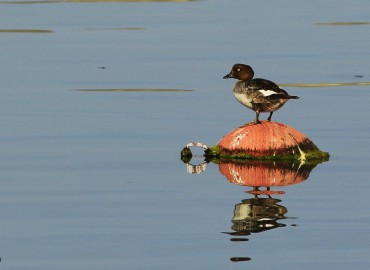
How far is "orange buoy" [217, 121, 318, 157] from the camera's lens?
15602mm

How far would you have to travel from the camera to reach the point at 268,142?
15625 mm

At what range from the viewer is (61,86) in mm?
20172

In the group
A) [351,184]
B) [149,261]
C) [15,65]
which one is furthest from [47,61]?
[149,261]

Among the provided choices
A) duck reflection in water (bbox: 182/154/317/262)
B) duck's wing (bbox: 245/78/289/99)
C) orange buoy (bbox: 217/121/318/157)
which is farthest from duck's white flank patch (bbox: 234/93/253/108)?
duck reflection in water (bbox: 182/154/317/262)

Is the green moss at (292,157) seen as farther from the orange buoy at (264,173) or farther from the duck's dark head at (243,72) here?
the duck's dark head at (243,72)

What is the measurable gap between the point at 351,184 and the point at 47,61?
9.12 metres

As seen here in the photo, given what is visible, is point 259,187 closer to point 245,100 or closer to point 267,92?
point 267,92

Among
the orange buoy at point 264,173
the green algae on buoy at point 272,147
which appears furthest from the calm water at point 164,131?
the green algae on buoy at point 272,147

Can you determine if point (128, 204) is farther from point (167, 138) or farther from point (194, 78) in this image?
point (194, 78)

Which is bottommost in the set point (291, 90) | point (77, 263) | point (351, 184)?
point (77, 263)

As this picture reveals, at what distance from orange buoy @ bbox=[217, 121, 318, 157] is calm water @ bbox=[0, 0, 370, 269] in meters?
0.41

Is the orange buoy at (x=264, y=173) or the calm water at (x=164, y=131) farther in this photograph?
the orange buoy at (x=264, y=173)

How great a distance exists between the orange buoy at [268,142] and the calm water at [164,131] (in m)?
0.41

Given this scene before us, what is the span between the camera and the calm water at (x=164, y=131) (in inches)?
455
